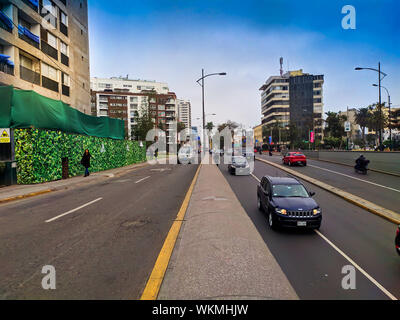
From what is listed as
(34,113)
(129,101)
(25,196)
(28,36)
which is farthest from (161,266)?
(129,101)

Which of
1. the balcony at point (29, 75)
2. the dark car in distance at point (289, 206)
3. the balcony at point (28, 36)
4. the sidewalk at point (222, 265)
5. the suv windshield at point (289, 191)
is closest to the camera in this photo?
the sidewalk at point (222, 265)

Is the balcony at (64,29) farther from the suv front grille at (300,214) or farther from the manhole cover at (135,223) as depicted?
the suv front grille at (300,214)

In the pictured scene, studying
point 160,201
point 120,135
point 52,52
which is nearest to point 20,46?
point 52,52

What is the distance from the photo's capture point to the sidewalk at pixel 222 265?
392cm

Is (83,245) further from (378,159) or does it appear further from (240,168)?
(378,159)

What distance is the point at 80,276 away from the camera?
15.2ft

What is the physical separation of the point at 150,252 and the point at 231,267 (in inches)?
77.1

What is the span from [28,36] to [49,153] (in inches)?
528

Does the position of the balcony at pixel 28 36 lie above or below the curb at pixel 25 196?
above

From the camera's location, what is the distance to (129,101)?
97.4 meters

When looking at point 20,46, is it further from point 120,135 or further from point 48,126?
point 120,135

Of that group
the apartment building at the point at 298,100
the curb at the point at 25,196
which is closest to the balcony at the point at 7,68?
the curb at the point at 25,196

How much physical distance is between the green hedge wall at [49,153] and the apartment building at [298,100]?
85.7 meters

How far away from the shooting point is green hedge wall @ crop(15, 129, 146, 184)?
1617cm
